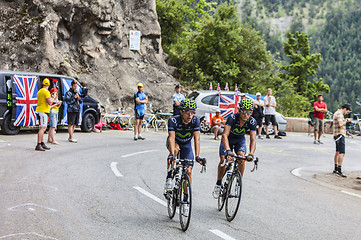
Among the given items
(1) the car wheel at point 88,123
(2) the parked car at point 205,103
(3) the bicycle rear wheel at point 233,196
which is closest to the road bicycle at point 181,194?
(3) the bicycle rear wheel at point 233,196

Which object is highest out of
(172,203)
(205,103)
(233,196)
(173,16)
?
(173,16)

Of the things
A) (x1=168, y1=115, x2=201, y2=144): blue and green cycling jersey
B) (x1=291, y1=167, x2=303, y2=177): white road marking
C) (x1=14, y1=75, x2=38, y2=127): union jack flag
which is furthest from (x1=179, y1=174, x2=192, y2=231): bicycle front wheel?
(x1=14, y1=75, x2=38, y2=127): union jack flag

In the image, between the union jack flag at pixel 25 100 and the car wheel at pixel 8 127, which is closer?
the car wheel at pixel 8 127

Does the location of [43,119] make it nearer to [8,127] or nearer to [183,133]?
[8,127]

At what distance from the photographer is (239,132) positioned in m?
7.56

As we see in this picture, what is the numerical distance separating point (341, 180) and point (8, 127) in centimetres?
1141

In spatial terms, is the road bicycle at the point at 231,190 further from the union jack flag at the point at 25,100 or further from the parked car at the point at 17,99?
the union jack flag at the point at 25,100

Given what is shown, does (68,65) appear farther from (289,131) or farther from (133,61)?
(289,131)

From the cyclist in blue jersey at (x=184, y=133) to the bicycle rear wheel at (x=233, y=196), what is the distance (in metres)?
0.65

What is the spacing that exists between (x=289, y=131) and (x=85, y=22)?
44.8 feet

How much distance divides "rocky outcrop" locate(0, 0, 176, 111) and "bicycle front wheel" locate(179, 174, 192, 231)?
61.8 feet

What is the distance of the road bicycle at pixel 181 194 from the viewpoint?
235 inches

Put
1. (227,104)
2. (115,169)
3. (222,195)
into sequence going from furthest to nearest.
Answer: (227,104) → (115,169) → (222,195)

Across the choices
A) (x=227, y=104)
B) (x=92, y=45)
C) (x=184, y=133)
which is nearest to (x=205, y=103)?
(x=227, y=104)
